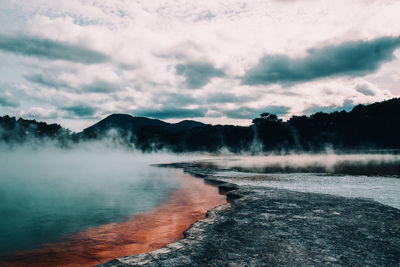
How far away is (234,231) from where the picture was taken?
20.4ft

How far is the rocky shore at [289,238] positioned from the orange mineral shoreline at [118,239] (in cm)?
121

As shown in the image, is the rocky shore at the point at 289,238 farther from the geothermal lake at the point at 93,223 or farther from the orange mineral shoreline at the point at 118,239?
the geothermal lake at the point at 93,223

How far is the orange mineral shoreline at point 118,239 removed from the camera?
630 cm

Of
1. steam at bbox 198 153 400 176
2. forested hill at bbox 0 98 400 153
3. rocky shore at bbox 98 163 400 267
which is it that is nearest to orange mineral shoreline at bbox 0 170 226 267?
rocky shore at bbox 98 163 400 267

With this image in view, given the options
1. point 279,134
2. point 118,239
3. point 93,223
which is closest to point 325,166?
point 93,223

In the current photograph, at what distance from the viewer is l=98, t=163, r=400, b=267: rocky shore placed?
4664 mm

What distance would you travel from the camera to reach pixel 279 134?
105750 millimetres

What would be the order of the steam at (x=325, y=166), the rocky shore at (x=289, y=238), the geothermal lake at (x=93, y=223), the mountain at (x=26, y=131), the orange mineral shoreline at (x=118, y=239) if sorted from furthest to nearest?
1. the mountain at (x=26, y=131)
2. the steam at (x=325, y=166)
3. the geothermal lake at (x=93, y=223)
4. the orange mineral shoreline at (x=118, y=239)
5. the rocky shore at (x=289, y=238)

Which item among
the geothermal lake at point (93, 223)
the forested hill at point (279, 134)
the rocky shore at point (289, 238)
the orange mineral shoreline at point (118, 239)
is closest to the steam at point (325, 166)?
the geothermal lake at point (93, 223)

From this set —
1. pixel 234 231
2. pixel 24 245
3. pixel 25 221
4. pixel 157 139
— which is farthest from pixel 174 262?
pixel 157 139

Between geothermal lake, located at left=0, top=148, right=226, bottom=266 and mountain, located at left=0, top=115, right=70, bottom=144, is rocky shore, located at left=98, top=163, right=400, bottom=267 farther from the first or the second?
mountain, located at left=0, top=115, right=70, bottom=144

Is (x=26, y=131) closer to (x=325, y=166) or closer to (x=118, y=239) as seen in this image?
(x=325, y=166)

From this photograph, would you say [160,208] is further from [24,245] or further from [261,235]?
[261,235]

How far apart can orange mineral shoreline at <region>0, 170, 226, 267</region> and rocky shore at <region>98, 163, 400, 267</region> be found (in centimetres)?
121
